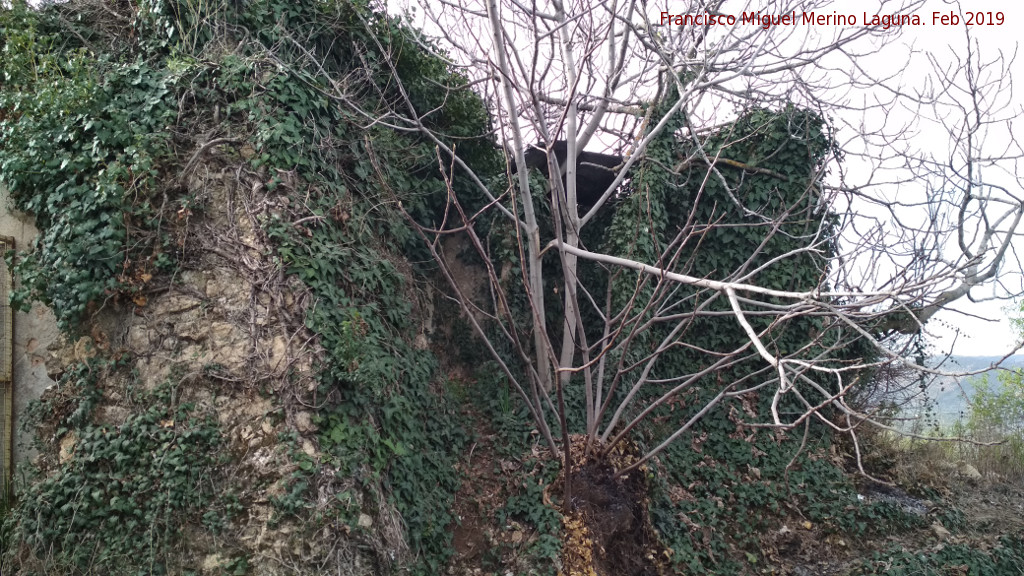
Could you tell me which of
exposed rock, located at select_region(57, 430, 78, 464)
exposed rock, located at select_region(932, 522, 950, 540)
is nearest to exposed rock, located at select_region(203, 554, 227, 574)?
exposed rock, located at select_region(57, 430, 78, 464)

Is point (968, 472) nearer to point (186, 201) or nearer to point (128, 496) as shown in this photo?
point (128, 496)

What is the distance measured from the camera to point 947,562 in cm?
664

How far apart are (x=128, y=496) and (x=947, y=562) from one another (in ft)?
25.7

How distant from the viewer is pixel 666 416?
7.85 metres

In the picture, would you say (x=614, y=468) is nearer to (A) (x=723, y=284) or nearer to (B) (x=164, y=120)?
(A) (x=723, y=284)

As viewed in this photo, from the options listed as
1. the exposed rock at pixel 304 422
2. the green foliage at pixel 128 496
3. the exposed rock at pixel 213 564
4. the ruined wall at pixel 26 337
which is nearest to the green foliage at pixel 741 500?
the exposed rock at pixel 304 422

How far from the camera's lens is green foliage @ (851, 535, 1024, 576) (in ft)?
21.3

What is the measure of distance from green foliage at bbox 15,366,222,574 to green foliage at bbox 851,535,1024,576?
638cm

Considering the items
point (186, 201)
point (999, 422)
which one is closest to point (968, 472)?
point (999, 422)

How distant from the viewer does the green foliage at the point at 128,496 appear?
14.6ft

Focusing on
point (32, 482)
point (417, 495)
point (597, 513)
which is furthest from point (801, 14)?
point (32, 482)

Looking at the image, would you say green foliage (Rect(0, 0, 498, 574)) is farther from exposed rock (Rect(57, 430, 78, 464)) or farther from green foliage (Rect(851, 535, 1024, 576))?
green foliage (Rect(851, 535, 1024, 576))

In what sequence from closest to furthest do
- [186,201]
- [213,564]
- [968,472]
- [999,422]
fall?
[213,564], [186,201], [968,472], [999,422]

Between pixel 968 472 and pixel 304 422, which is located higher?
pixel 968 472
